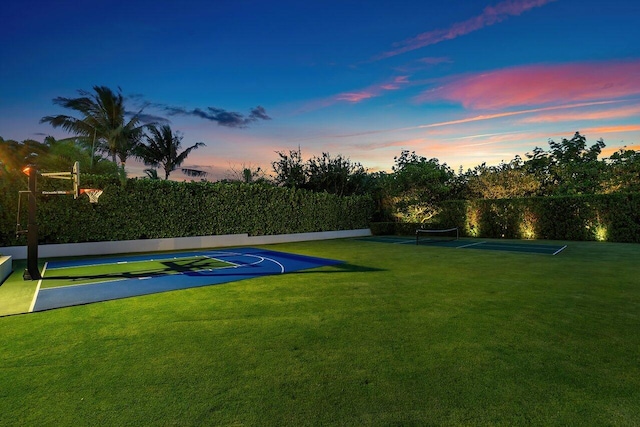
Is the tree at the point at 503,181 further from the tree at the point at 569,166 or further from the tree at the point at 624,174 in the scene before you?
the tree at the point at 624,174

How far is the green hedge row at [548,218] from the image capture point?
15977mm

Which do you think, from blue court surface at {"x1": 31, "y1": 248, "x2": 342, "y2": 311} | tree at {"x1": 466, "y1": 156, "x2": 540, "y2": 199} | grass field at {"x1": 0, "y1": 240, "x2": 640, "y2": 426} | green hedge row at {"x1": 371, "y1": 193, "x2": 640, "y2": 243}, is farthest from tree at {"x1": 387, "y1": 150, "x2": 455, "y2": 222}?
grass field at {"x1": 0, "y1": 240, "x2": 640, "y2": 426}

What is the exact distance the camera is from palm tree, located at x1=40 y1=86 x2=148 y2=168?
A: 2133 cm

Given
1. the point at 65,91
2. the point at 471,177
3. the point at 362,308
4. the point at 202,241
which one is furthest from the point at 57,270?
the point at 471,177

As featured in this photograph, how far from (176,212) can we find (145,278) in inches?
312

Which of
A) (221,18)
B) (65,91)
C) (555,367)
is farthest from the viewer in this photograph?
(65,91)

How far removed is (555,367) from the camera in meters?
3.33

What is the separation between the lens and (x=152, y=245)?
48.8 ft

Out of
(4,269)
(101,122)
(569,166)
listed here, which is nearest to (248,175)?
(101,122)

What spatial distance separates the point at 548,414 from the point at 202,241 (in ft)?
52.5

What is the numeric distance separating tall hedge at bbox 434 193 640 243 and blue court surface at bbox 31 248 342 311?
45.8ft

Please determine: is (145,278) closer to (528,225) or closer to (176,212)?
(176,212)

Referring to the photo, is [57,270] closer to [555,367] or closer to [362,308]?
[362,308]

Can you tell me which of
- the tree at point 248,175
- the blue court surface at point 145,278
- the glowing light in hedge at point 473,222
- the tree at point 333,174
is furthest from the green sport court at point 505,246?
the tree at point 333,174
